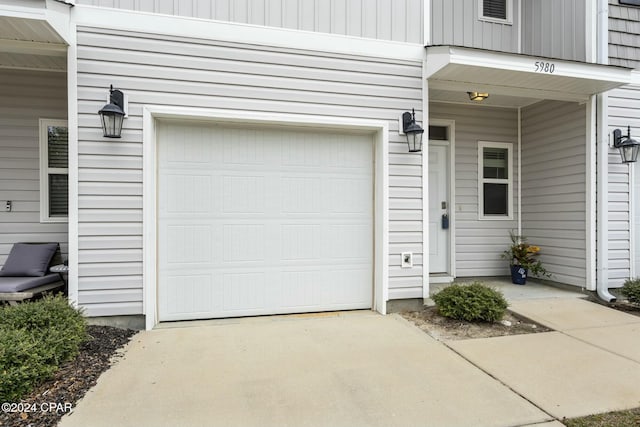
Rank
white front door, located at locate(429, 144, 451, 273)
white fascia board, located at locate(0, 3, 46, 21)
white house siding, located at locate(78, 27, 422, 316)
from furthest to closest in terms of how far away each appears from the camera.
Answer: white front door, located at locate(429, 144, 451, 273) → white house siding, located at locate(78, 27, 422, 316) → white fascia board, located at locate(0, 3, 46, 21)

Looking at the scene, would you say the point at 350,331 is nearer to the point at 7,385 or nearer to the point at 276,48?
the point at 7,385

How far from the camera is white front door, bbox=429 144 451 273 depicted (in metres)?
5.59

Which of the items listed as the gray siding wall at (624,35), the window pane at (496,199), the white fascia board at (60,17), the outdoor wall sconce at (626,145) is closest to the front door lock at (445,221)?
the window pane at (496,199)

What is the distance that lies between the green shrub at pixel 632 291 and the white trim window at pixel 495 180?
1.75 meters

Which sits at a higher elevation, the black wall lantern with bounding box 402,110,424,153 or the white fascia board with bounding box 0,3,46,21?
the white fascia board with bounding box 0,3,46,21

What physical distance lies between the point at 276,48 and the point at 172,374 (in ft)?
10.8

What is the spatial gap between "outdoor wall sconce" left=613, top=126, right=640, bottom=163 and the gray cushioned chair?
7093 millimetres

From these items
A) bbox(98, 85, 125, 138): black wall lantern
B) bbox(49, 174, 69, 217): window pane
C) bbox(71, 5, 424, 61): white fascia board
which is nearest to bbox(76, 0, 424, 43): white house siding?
bbox(71, 5, 424, 61): white fascia board

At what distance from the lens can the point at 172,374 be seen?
9.15 ft


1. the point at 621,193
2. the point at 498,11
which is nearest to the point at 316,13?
the point at 498,11

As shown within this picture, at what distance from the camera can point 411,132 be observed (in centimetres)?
416

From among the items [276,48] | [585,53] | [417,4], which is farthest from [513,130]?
[276,48]

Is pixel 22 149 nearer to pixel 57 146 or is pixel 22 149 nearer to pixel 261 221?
pixel 57 146

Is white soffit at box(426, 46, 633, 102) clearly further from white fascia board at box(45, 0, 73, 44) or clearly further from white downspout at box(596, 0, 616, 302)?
white fascia board at box(45, 0, 73, 44)
